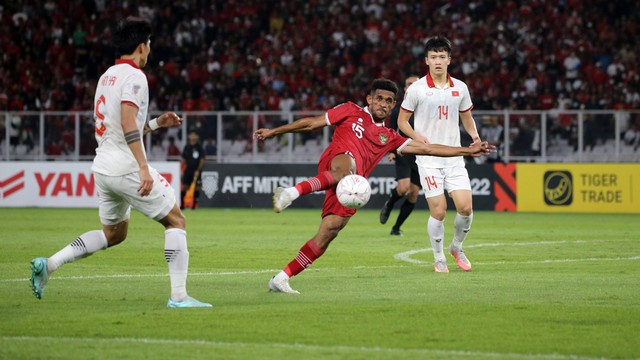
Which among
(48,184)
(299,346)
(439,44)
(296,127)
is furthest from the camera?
(48,184)

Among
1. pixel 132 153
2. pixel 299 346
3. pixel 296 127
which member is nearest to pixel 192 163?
pixel 296 127

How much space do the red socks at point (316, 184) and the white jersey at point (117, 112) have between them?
178 centimetres

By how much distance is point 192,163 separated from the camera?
2922cm

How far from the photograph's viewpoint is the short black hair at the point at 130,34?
913cm

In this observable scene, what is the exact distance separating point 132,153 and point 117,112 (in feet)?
1.21

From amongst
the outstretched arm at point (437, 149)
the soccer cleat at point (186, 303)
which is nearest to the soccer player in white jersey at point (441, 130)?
the outstretched arm at point (437, 149)

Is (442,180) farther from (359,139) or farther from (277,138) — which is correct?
(277,138)

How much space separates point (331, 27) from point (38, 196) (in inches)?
493

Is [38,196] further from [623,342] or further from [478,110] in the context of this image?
[623,342]

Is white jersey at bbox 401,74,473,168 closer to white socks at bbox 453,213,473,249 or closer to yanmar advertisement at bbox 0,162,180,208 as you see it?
white socks at bbox 453,213,473,249

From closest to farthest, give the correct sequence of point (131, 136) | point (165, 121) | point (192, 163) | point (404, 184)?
point (131, 136)
point (165, 121)
point (404, 184)
point (192, 163)

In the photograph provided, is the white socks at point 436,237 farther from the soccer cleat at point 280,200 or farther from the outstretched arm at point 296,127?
the soccer cleat at point 280,200

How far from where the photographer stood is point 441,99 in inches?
519

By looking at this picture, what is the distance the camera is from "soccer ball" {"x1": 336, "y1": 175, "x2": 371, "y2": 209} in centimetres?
1019
